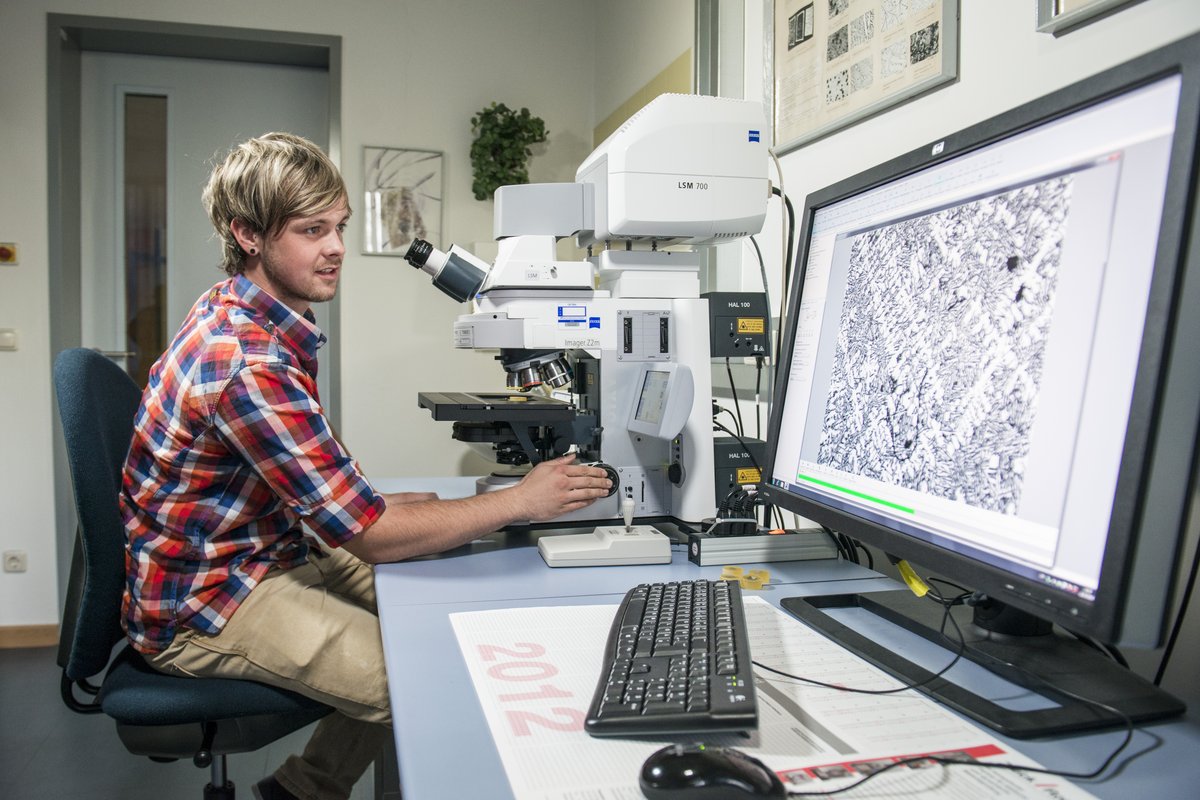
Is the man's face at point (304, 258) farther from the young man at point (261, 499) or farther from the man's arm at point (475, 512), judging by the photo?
the man's arm at point (475, 512)

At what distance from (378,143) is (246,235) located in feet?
6.43

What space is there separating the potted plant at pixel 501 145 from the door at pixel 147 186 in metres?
0.95

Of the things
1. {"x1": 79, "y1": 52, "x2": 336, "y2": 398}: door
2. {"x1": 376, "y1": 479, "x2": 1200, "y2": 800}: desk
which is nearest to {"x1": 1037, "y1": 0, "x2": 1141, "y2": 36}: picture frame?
{"x1": 376, "y1": 479, "x2": 1200, "y2": 800}: desk

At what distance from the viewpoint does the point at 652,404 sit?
4.14ft

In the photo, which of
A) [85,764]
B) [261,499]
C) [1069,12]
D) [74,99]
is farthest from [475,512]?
[74,99]

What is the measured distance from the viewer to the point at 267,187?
129cm

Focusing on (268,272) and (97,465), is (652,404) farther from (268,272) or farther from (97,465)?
(97,465)

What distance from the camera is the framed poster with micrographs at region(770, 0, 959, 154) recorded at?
133 cm

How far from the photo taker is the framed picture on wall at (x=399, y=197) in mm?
3125

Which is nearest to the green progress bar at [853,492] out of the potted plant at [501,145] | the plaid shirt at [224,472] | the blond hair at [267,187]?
the plaid shirt at [224,472]

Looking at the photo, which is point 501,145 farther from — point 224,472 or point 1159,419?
point 1159,419

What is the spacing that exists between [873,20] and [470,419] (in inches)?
39.5

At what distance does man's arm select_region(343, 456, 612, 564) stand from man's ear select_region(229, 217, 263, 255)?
0.48 m

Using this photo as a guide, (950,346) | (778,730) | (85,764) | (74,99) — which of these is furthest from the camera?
(74,99)
